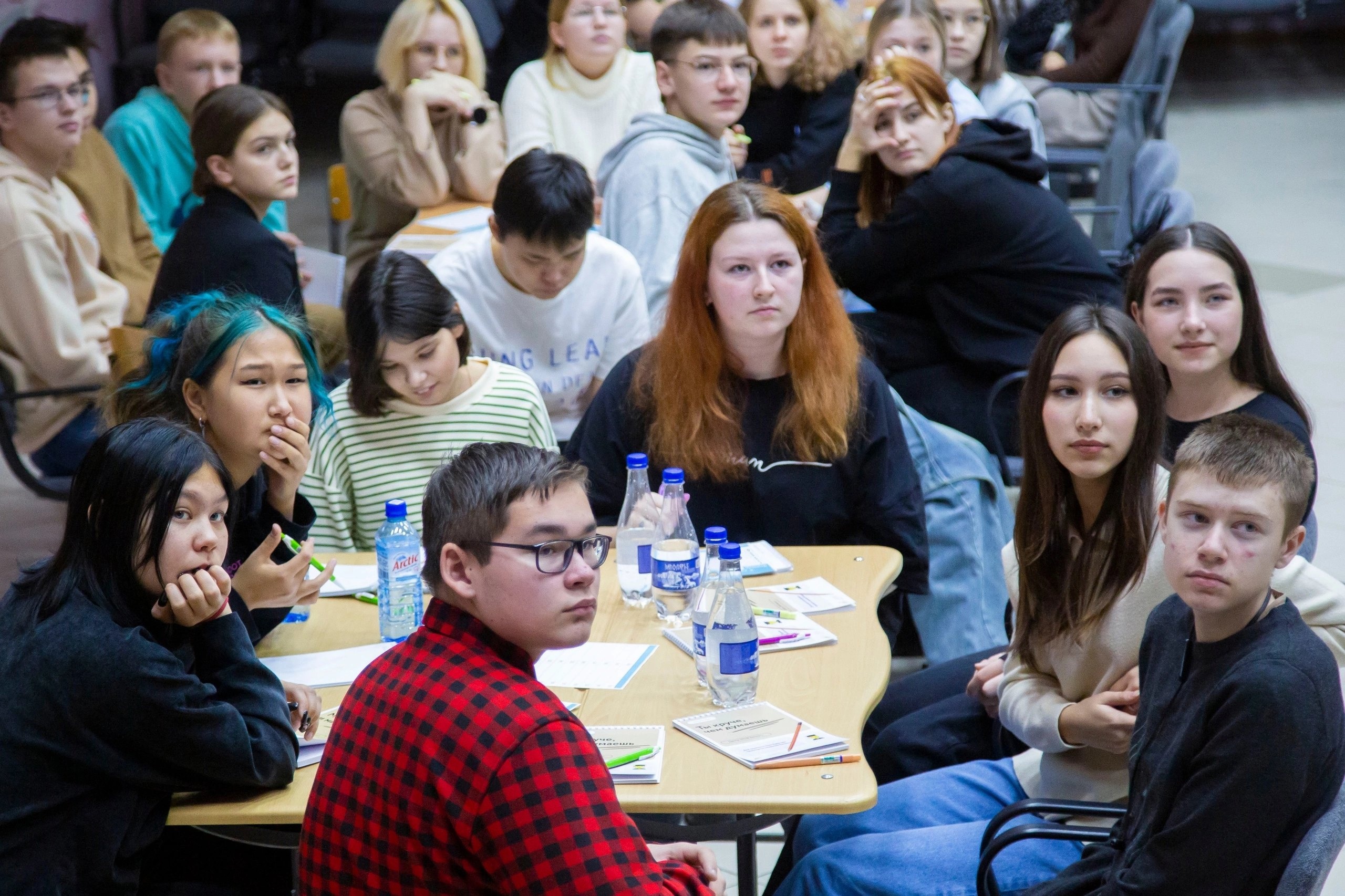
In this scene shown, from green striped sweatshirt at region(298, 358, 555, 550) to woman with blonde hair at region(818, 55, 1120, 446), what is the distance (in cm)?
125

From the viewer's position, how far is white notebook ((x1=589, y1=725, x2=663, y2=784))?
2025 mm

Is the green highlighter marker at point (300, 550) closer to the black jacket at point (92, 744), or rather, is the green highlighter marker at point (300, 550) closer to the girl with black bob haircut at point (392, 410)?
the girl with black bob haircut at point (392, 410)

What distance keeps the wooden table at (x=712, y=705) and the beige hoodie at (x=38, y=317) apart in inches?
51.7

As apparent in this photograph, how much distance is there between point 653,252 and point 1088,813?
2.58 metres

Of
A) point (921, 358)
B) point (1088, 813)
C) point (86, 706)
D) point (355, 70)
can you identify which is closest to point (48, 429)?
point (86, 706)

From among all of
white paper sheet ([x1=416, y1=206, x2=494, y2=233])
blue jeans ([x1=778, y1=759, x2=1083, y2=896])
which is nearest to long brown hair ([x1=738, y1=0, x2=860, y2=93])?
white paper sheet ([x1=416, y1=206, x2=494, y2=233])

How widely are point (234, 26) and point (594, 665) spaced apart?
22.3 feet

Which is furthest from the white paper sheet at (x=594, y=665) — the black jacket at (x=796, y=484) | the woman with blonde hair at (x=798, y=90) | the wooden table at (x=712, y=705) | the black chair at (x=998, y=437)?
the woman with blonde hair at (x=798, y=90)

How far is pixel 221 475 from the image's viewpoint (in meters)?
2.09

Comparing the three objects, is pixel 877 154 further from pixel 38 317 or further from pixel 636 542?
pixel 38 317

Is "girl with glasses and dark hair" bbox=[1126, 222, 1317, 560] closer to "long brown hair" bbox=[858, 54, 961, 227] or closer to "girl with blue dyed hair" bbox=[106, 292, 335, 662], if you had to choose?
"long brown hair" bbox=[858, 54, 961, 227]

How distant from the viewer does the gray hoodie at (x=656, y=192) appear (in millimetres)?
4219

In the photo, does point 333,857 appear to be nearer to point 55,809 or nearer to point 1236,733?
point 55,809

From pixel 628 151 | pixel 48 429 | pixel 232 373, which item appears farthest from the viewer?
pixel 628 151
